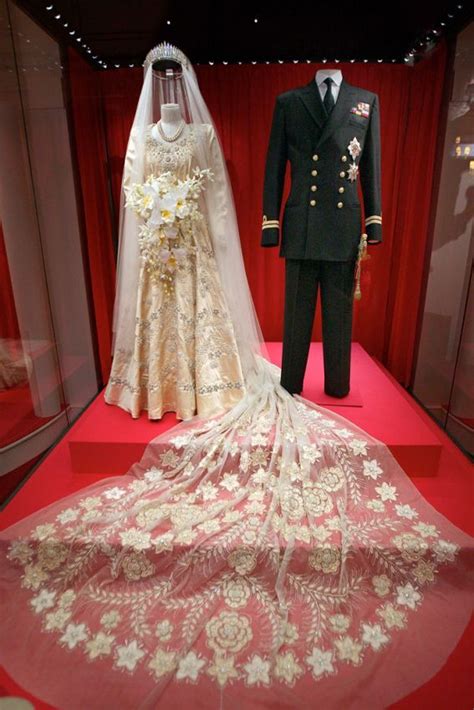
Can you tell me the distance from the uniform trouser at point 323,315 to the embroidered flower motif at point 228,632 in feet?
4.38

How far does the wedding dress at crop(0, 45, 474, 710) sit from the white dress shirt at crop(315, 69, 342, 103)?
2.18 feet

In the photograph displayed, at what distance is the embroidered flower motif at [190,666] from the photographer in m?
1.38

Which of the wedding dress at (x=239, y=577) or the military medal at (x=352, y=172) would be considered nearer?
the wedding dress at (x=239, y=577)

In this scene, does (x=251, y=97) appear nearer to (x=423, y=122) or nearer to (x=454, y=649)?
(x=423, y=122)

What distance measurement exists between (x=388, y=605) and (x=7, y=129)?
10.0ft

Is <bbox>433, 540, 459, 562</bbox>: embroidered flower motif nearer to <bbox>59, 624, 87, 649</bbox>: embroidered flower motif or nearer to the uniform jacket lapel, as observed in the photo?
<bbox>59, 624, 87, 649</bbox>: embroidered flower motif

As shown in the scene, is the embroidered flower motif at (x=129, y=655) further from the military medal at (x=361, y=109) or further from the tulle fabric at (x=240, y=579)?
the military medal at (x=361, y=109)

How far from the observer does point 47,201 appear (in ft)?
9.20

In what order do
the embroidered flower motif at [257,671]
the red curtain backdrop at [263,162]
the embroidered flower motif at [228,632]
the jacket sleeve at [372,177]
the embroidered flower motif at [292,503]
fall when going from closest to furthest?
the embroidered flower motif at [257,671] < the embroidered flower motif at [228,632] < the embroidered flower motif at [292,503] < the jacket sleeve at [372,177] < the red curtain backdrop at [263,162]

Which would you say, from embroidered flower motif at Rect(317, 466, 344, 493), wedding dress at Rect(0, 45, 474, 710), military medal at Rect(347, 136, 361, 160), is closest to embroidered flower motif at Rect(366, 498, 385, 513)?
wedding dress at Rect(0, 45, 474, 710)

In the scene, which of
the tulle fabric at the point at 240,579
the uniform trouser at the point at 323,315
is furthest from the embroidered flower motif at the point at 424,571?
the uniform trouser at the point at 323,315

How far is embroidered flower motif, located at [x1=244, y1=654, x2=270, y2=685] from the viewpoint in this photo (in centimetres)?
136

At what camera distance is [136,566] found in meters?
1.73

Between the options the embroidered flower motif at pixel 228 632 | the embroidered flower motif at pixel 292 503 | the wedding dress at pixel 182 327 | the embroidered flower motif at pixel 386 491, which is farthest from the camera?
the wedding dress at pixel 182 327
